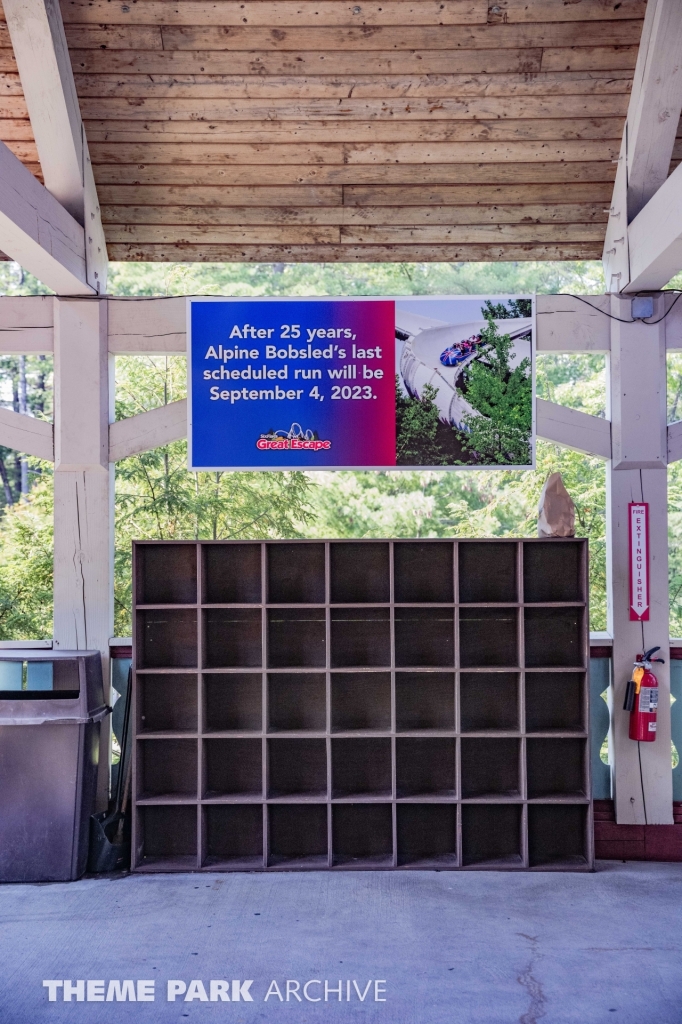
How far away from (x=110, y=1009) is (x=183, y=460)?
7.00m

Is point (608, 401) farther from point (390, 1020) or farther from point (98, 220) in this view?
point (390, 1020)

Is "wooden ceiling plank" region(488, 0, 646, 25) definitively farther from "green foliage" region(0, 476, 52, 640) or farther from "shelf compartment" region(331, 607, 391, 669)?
"green foliage" region(0, 476, 52, 640)

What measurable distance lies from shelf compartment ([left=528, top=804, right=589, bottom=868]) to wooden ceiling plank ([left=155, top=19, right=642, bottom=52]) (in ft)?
14.3

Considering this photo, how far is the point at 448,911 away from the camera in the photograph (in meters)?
4.45

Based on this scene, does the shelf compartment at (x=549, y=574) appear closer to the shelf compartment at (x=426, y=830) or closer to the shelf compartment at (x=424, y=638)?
the shelf compartment at (x=424, y=638)

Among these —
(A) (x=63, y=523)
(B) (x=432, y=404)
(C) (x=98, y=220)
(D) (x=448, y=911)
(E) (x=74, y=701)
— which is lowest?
(D) (x=448, y=911)

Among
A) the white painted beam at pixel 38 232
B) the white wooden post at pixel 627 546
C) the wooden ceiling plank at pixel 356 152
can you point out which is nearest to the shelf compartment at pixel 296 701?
the white wooden post at pixel 627 546

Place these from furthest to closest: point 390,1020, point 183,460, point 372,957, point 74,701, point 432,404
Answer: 1. point 183,460
2. point 432,404
3. point 74,701
4. point 372,957
5. point 390,1020

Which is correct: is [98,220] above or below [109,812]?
above

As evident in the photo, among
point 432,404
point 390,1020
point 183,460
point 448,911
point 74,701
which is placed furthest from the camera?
point 183,460

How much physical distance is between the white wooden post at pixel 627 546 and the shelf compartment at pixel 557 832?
0.33 metres

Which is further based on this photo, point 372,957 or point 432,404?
point 432,404

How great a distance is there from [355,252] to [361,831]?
368cm

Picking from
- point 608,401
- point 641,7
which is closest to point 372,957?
point 608,401
